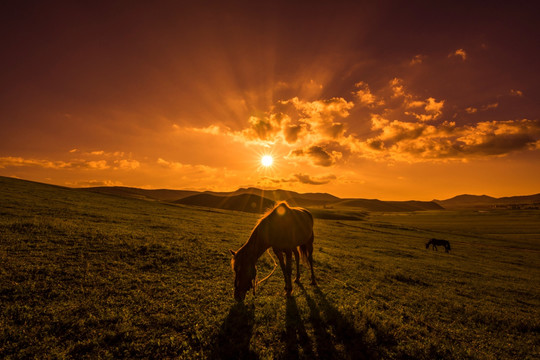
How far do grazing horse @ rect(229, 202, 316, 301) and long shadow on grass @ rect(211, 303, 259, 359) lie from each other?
48cm

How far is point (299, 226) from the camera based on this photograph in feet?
28.0

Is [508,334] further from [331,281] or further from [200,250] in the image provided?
[200,250]

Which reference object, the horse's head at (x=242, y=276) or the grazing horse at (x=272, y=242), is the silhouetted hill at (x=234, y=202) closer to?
the grazing horse at (x=272, y=242)

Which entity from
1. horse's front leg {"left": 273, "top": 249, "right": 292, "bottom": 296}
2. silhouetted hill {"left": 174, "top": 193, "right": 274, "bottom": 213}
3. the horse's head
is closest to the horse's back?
horse's front leg {"left": 273, "top": 249, "right": 292, "bottom": 296}

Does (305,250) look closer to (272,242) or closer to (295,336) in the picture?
(272,242)

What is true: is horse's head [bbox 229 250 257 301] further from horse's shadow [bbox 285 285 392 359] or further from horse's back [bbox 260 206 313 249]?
horse's shadow [bbox 285 285 392 359]

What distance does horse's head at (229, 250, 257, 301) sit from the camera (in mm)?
6504

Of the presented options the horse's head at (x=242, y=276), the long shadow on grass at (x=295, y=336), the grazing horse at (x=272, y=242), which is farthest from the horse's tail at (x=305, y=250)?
the horse's head at (x=242, y=276)

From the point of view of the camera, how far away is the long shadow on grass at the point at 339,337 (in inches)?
203

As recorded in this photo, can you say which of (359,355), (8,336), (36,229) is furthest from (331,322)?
(36,229)

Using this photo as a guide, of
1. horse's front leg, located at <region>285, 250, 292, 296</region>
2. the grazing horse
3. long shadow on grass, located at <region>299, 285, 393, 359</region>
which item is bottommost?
long shadow on grass, located at <region>299, 285, 393, 359</region>

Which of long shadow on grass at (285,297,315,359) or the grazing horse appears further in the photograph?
the grazing horse

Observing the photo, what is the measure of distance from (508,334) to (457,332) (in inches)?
94.5

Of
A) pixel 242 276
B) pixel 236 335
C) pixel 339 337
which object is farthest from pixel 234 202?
pixel 339 337
